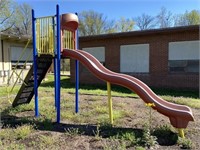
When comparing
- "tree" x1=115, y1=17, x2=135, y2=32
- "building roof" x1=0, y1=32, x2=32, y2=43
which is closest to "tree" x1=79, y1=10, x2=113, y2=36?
"tree" x1=115, y1=17, x2=135, y2=32

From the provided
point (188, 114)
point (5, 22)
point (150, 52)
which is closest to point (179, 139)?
point (188, 114)

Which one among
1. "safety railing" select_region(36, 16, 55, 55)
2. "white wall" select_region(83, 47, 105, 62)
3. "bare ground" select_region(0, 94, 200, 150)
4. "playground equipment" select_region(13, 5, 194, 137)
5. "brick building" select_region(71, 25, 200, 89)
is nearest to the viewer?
"bare ground" select_region(0, 94, 200, 150)

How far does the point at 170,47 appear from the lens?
1497cm

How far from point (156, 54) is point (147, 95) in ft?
33.0

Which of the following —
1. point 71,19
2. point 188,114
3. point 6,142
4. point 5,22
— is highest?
point 5,22

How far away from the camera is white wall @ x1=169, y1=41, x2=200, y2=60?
558 inches

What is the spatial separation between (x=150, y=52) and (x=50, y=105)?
887 cm

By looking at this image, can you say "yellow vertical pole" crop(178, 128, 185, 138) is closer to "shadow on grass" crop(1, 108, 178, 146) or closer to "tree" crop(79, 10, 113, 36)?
"shadow on grass" crop(1, 108, 178, 146)

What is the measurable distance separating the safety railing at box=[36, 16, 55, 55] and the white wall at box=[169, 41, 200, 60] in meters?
9.48

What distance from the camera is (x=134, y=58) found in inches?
655

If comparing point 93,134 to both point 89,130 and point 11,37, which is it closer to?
point 89,130

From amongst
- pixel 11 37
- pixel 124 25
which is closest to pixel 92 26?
pixel 124 25

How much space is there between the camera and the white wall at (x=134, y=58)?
16.1 metres

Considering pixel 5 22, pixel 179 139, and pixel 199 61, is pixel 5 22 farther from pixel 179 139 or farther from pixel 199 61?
pixel 179 139
